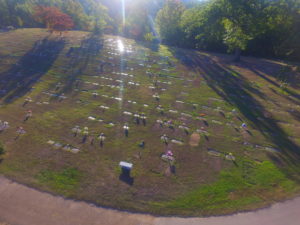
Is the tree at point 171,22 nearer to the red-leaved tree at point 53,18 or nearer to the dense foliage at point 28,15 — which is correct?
the dense foliage at point 28,15

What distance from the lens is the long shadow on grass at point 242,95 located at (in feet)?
46.2

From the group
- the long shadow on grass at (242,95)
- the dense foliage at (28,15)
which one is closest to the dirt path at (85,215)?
the long shadow on grass at (242,95)

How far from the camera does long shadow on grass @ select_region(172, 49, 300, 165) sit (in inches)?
555

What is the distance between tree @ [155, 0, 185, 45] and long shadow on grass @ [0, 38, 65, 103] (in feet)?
69.4

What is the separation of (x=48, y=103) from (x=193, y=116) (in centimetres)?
1418

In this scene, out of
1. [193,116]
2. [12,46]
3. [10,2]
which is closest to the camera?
[193,116]

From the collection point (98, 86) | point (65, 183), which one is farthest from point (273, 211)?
point (98, 86)

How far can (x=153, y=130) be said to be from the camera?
50.5 feet

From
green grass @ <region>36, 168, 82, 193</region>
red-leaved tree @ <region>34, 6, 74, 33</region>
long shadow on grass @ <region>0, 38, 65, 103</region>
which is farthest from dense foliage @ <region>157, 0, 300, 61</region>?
green grass @ <region>36, 168, 82, 193</region>

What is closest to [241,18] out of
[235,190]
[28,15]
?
[235,190]

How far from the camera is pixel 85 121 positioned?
16.1 meters

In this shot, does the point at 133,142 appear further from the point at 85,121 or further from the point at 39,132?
the point at 39,132

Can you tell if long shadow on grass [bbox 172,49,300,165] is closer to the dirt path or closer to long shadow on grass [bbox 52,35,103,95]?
the dirt path

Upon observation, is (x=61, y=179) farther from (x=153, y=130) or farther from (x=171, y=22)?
(x=171, y=22)
